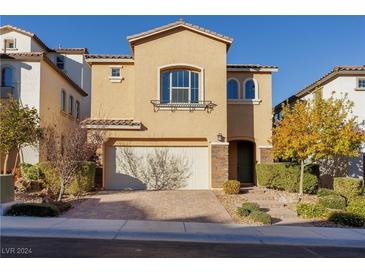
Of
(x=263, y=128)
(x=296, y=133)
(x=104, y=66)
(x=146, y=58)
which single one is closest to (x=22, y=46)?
(x=104, y=66)

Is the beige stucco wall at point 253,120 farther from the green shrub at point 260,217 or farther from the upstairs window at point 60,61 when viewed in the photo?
the upstairs window at point 60,61

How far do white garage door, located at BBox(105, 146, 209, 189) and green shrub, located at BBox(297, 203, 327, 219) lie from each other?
19.8ft

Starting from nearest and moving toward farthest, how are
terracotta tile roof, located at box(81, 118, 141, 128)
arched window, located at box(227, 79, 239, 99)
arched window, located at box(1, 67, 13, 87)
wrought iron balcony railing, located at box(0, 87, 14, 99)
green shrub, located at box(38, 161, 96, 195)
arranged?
1. green shrub, located at box(38, 161, 96, 195)
2. terracotta tile roof, located at box(81, 118, 141, 128)
3. arched window, located at box(227, 79, 239, 99)
4. wrought iron balcony railing, located at box(0, 87, 14, 99)
5. arched window, located at box(1, 67, 13, 87)

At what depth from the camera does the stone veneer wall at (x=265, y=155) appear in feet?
63.3

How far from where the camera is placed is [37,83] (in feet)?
68.1

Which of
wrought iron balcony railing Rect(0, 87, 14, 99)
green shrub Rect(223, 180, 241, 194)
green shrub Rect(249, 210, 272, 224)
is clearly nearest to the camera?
green shrub Rect(249, 210, 272, 224)

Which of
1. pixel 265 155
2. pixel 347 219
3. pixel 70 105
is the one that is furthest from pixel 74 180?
pixel 70 105

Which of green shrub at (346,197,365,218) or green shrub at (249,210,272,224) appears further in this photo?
green shrub at (346,197,365,218)

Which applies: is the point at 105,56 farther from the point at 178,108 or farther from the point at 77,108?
the point at 77,108

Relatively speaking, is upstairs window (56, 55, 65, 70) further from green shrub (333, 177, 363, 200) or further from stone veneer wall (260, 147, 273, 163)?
green shrub (333, 177, 363, 200)

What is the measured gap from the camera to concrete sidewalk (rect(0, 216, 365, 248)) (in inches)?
380

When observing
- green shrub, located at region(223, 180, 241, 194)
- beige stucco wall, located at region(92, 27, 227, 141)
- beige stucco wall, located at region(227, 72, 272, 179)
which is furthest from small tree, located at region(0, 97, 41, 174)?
beige stucco wall, located at region(227, 72, 272, 179)

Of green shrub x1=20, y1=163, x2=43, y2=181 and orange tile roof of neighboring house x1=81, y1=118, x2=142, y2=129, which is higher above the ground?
orange tile roof of neighboring house x1=81, y1=118, x2=142, y2=129

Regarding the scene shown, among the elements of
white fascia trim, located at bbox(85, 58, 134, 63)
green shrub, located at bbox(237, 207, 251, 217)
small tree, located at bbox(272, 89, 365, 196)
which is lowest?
green shrub, located at bbox(237, 207, 251, 217)
